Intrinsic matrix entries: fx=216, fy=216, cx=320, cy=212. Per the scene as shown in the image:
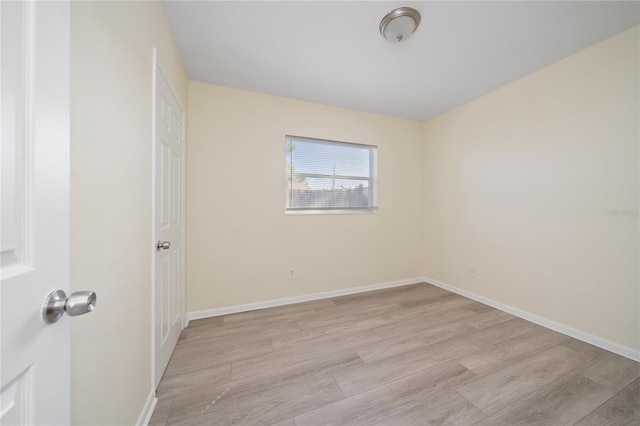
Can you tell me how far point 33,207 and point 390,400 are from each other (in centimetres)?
179

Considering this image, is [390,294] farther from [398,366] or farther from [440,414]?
[440,414]

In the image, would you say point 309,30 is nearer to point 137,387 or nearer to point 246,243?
point 246,243

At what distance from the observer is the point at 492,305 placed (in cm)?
256

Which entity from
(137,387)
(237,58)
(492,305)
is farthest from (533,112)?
(137,387)

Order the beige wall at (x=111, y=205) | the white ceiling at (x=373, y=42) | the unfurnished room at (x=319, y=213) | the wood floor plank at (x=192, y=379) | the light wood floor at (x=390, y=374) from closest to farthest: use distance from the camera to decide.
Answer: the unfurnished room at (x=319, y=213), the beige wall at (x=111, y=205), the light wood floor at (x=390, y=374), the wood floor plank at (x=192, y=379), the white ceiling at (x=373, y=42)

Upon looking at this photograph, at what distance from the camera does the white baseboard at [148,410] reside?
115cm

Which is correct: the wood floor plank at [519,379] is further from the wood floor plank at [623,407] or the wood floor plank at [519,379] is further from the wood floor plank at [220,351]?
the wood floor plank at [220,351]

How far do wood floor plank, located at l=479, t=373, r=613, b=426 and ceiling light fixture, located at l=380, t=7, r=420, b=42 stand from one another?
2.60 metres

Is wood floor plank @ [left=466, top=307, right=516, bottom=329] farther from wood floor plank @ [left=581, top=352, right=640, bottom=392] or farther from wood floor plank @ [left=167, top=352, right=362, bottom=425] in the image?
wood floor plank @ [left=167, top=352, right=362, bottom=425]

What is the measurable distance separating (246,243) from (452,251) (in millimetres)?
2774

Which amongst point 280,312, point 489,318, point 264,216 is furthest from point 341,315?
point 489,318

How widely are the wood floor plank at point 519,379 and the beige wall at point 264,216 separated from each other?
65.6 inches

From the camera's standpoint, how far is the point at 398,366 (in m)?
1.62

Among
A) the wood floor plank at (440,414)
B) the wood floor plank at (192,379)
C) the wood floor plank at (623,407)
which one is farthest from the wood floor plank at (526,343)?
the wood floor plank at (192,379)
